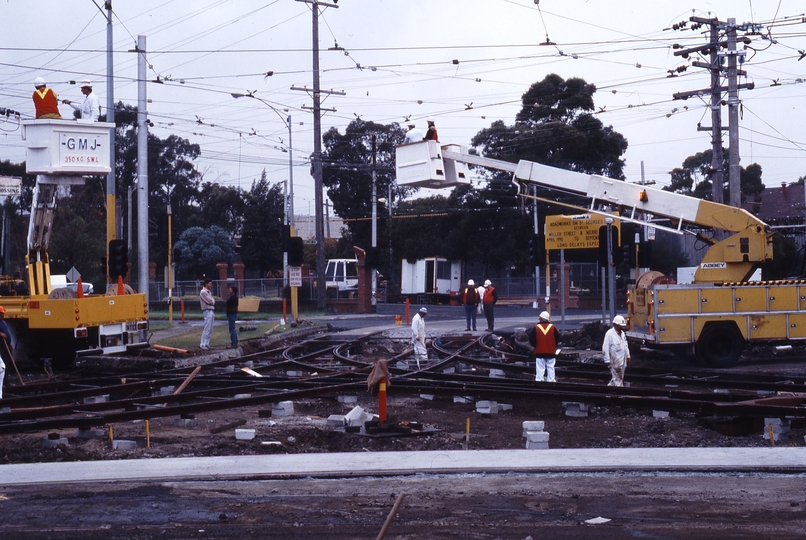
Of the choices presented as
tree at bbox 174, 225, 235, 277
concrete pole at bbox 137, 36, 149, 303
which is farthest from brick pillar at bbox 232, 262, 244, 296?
concrete pole at bbox 137, 36, 149, 303

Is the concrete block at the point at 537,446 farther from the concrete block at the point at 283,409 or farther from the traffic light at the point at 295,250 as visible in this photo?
the traffic light at the point at 295,250

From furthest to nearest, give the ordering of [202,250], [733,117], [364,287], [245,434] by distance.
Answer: [202,250] < [364,287] < [733,117] < [245,434]

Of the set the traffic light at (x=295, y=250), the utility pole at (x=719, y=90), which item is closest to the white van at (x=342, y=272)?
the traffic light at (x=295, y=250)

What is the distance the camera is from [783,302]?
2095 centimetres

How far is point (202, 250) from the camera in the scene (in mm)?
63469

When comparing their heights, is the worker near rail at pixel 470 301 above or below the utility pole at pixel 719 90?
below

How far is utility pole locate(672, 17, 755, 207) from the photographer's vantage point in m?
26.5

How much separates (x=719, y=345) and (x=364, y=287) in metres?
27.1

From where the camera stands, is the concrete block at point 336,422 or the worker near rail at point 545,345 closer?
the concrete block at point 336,422

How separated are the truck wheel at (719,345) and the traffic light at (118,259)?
14163 mm

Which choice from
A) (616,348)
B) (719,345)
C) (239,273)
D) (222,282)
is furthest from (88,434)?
(222,282)

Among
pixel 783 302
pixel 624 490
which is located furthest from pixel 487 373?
pixel 624 490

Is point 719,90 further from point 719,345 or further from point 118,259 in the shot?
point 118,259

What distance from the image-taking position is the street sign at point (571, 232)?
24.8m
